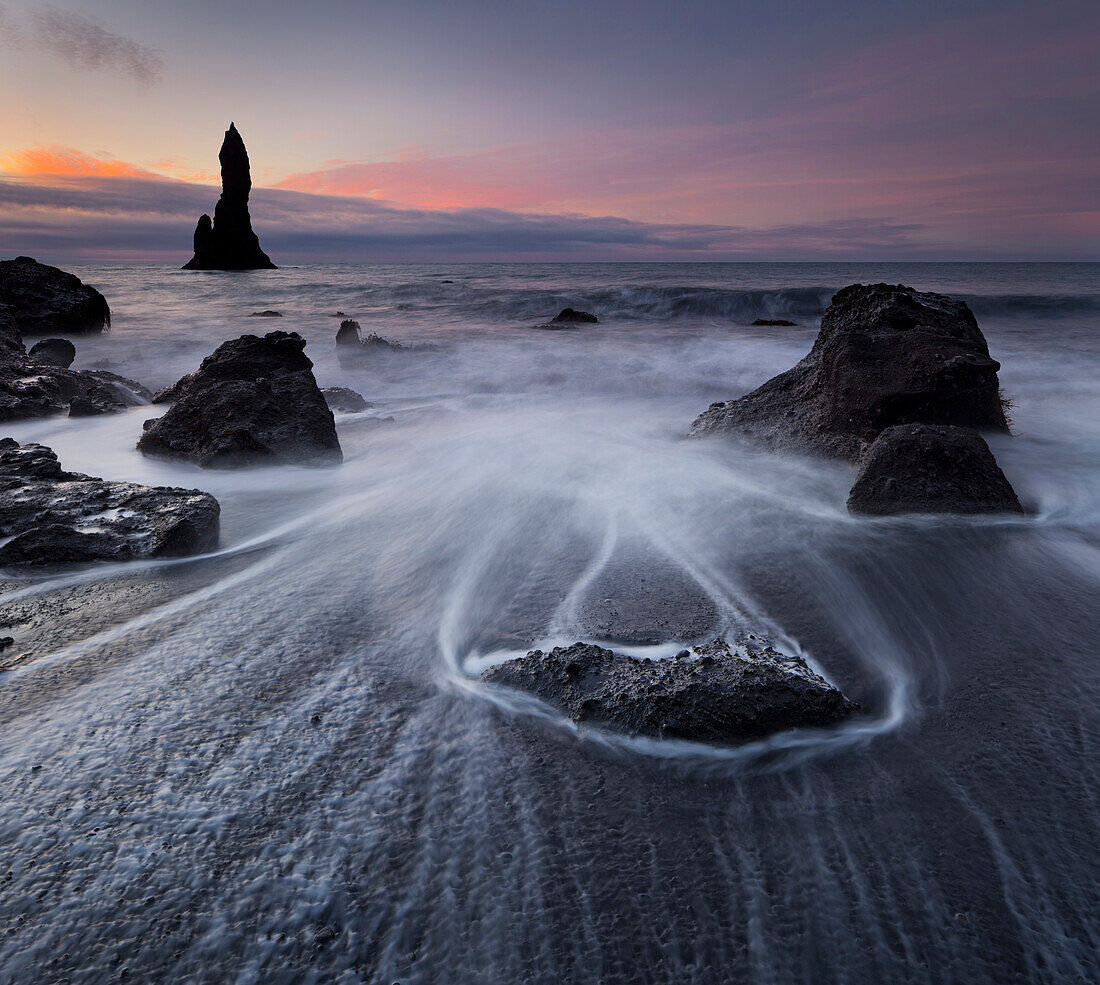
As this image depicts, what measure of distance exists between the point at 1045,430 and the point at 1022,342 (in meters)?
10.5

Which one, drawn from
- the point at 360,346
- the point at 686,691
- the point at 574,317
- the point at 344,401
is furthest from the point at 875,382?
the point at 574,317

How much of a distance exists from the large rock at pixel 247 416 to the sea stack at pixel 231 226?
74.1 m

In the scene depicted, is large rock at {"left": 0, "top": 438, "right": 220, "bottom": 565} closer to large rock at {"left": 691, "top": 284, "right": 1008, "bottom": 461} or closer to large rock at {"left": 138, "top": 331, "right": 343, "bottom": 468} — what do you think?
large rock at {"left": 138, "top": 331, "right": 343, "bottom": 468}

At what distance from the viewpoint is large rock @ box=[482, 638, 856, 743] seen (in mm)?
1984

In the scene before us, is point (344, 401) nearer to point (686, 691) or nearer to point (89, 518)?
point (89, 518)

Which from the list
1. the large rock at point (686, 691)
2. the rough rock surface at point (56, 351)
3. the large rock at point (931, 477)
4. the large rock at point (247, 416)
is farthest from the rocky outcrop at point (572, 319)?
the large rock at point (686, 691)

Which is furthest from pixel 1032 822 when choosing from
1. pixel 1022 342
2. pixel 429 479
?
pixel 1022 342

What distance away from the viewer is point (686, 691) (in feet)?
6.69

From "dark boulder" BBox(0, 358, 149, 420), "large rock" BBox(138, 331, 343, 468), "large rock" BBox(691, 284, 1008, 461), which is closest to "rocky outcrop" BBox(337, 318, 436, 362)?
"dark boulder" BBox(0, 358, 149, 420)

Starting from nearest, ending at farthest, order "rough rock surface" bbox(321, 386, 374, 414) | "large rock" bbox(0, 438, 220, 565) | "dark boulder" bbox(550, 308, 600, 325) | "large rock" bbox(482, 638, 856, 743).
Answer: "large rock" bbox(482, 638, 856, 743)
"large rock" bbox(0, 438, 220, 565)
"rough rock surface" bbox(321, 386, 374, 414)
"dark boulder" bbox(550, 308, 600, 325)

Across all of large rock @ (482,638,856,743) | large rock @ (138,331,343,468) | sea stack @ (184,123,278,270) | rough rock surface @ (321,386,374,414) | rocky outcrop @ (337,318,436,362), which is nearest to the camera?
large rock @ (482,638,856,743)

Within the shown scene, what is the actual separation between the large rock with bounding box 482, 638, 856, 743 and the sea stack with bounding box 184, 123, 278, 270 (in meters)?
78.7

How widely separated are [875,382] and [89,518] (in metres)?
5.10

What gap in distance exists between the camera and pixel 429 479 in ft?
15.7
